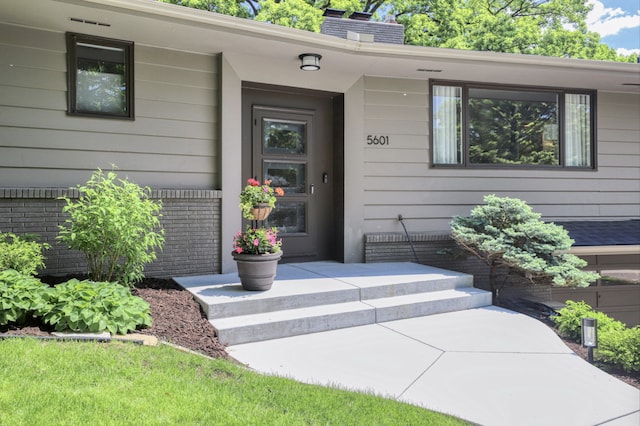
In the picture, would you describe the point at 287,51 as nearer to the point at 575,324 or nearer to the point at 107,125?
the point at 107,125

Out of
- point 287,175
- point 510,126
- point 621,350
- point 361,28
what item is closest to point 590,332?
point 621,350

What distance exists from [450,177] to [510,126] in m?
1.27

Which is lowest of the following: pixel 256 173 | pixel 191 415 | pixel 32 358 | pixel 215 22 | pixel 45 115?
pixel 191 415

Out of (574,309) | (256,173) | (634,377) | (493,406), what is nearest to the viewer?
(493,406)

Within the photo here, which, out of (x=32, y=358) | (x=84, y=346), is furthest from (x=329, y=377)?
(x=32, y=358)

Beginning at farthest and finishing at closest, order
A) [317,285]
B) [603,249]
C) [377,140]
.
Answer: [377,140], [603,249], [317,285]

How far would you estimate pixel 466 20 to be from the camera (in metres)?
16.8

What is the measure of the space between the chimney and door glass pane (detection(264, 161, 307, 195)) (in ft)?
5.81

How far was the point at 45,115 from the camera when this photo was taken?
15.3 feet

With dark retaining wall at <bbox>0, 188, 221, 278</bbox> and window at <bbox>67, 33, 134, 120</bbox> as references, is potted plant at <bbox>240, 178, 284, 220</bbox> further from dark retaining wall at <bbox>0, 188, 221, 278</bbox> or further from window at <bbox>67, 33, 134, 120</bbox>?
window at <bbox>67, 33, 134, 120</bbox>

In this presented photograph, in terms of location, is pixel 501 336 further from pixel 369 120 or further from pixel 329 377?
pixel 369 120

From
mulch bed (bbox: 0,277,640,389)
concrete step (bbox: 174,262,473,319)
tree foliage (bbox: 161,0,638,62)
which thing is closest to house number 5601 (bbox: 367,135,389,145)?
concrete step (bbox: 174,262,473,319)

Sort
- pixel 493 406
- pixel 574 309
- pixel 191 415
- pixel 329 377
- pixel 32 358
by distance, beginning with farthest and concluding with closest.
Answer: pixel 574 309, pixel 329 377, pixel 493 406, pixel 32 358, pixel 191 415

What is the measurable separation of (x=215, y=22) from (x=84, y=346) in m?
3.14
